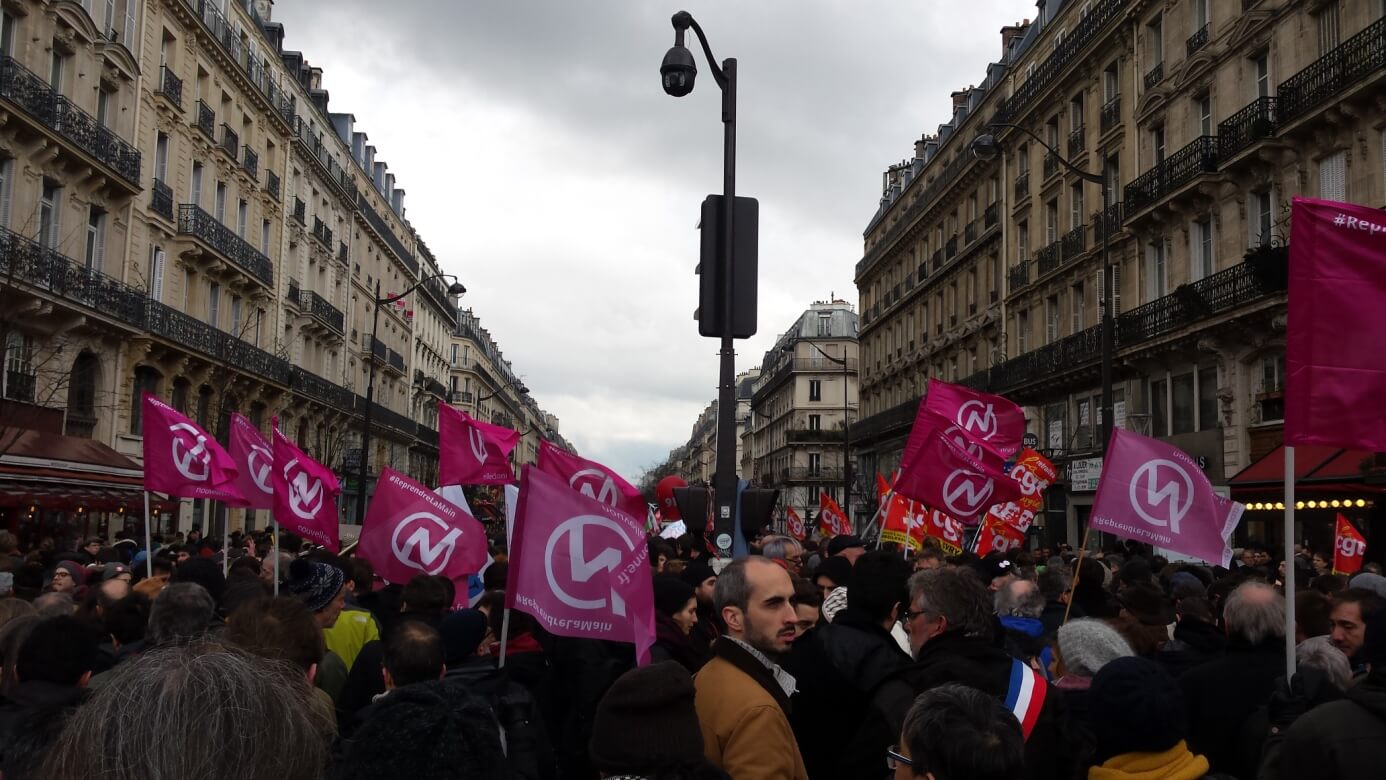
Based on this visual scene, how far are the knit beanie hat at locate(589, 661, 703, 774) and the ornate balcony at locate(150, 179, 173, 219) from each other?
31.4 m

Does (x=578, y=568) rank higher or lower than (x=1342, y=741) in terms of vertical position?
higher

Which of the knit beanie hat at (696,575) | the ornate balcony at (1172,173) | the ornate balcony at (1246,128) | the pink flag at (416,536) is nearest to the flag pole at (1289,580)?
the knit beanie hat at (696,575)

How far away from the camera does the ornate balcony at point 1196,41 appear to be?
27891mm

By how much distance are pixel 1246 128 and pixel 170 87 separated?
26970 mm

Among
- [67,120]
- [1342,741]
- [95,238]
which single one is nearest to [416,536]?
[1342,741]

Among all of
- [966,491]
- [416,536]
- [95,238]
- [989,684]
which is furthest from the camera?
[95,238]

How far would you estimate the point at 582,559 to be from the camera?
5512 mm

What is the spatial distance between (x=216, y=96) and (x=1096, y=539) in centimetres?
2944

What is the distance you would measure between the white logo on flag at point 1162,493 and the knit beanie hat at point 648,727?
5756 millimetres

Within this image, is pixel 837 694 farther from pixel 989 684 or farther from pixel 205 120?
pixel 205 120

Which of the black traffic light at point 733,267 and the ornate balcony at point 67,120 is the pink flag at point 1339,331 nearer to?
the black traffic light at point 733,267

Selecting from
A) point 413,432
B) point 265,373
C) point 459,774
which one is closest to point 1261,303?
point 459,774

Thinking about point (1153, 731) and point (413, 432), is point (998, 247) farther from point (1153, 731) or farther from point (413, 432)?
point (1153, 731)

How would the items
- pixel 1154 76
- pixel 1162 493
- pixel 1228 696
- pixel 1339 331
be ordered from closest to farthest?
pixel 1228 696 < pixel 1339 331 < pixel 1162 493 < pixel 1154 76
